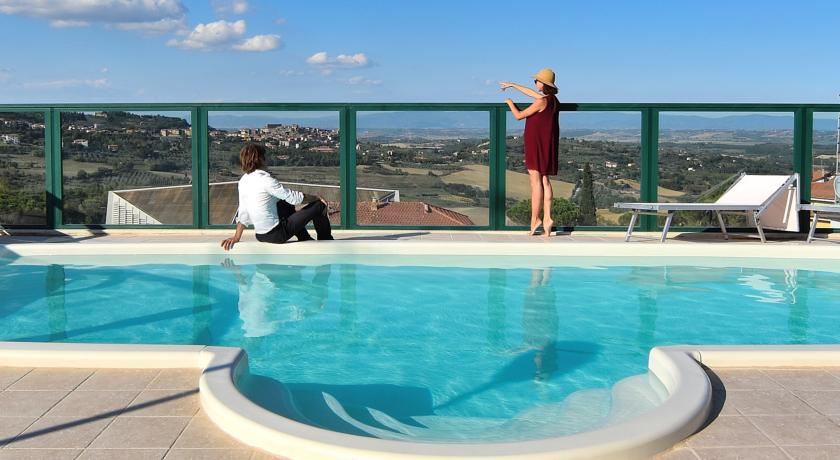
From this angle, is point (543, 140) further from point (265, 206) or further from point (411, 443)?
point (411, 443)

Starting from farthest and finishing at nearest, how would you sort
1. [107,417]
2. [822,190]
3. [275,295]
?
[822,190], [275,295], [107,417]

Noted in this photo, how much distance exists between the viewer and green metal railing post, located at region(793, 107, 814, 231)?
941 centimetres

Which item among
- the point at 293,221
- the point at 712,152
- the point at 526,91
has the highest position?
the point at 526,91

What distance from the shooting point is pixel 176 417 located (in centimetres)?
276

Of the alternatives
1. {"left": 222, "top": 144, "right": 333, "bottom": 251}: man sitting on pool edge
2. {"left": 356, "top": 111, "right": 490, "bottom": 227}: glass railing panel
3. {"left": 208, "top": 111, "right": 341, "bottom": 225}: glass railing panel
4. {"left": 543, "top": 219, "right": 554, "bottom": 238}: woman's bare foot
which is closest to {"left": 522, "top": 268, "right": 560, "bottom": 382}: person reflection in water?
{"left": 543, "top": 219, "right": 554, "bottom": 238}: woman's bare foot

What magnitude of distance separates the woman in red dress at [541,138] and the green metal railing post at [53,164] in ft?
16.8

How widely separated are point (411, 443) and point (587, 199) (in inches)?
290

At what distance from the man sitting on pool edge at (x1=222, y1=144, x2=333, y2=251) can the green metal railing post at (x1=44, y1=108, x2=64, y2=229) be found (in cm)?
301

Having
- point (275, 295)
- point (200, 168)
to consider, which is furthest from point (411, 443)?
point (200, 168)

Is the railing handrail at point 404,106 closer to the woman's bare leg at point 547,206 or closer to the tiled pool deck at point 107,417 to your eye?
the woman's bare leg at point 547,206

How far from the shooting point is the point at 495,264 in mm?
7418

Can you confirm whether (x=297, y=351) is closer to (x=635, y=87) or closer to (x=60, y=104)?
(x=60, y=104)

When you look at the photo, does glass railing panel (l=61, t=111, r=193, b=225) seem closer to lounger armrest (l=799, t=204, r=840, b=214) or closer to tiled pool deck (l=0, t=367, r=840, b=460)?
tiled pool deck (l=0, t=367, r=840, b=460)

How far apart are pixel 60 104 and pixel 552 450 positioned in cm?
858
